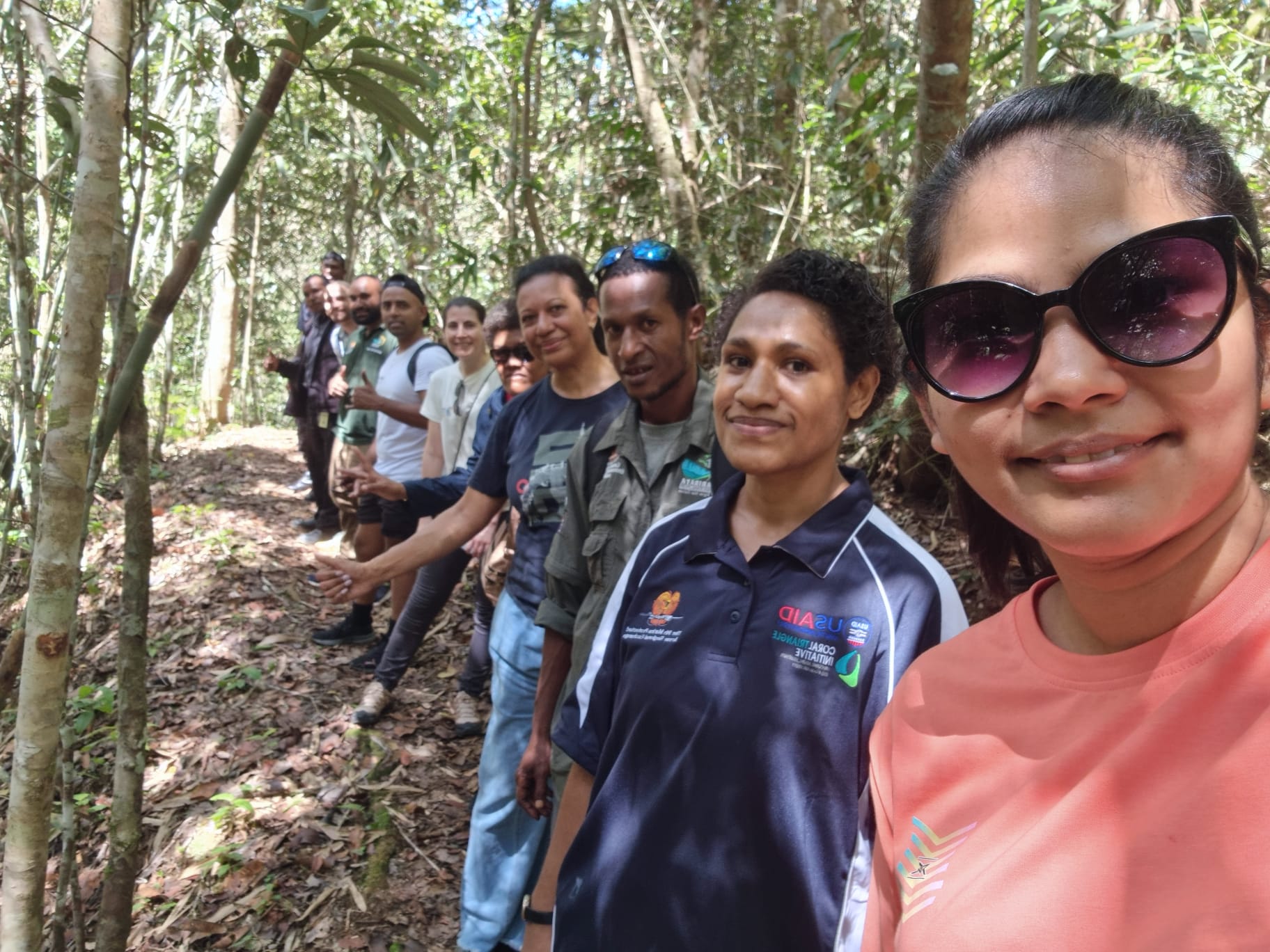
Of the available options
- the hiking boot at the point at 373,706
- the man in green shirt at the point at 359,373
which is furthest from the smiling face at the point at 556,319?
the man in green shirt at the point at 359,373

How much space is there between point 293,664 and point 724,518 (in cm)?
470

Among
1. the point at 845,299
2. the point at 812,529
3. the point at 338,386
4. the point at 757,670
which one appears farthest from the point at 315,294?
the point at 757,670

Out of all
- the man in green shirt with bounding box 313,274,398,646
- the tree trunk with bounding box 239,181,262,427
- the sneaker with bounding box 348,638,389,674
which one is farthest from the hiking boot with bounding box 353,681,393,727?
the tree trunk with bounding box 239,181,262,427

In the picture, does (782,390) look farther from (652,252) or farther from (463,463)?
(463,463)

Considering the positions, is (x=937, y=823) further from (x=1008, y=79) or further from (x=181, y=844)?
(x=1008, y=79)

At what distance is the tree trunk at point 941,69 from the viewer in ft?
10.5

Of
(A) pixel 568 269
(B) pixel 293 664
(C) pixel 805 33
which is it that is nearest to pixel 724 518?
(A) pixel 568 269

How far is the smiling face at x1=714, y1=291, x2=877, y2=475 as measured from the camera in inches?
71.0

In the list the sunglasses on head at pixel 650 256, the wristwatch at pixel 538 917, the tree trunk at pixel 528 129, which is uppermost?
the tree trunk at pixel 528 129

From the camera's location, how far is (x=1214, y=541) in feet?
2.68

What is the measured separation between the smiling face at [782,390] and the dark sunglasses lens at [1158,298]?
997 millimetres

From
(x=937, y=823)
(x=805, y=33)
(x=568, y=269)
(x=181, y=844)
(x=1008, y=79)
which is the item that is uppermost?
(x=805, y=33)

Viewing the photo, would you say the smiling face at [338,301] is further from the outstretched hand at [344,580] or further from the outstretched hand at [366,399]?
the outstretched hand at [344,580]

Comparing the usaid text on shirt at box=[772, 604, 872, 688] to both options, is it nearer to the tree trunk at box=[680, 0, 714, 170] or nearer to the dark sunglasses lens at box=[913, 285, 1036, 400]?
the dark sunglasses lens at box=[913, 285, 1036, 400]
